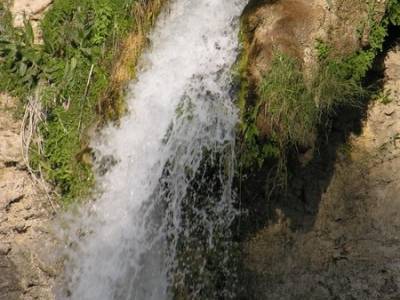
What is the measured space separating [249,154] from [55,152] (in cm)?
172

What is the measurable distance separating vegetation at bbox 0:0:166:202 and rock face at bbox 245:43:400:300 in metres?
1.57

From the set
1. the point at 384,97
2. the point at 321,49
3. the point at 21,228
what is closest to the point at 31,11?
the point at 21,228

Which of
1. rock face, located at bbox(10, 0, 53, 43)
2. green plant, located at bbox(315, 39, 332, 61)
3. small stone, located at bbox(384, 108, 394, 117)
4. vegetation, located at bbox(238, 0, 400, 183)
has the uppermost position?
rock face, located at bbox(10, 0, 53, 43)

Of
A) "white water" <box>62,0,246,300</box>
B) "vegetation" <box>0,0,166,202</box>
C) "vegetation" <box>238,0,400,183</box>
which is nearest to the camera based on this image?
Answer: "vegetation" <box>238,0,400,183</box>

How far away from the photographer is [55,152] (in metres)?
5.38

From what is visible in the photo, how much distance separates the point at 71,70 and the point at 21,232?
55.6 inches

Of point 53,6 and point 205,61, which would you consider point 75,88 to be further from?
point 205,61

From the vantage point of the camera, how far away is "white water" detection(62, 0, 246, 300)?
4828 millimetres

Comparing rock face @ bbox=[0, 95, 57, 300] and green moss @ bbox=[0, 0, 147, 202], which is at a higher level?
green moss @ bbox=[0, 0, 147, 202]

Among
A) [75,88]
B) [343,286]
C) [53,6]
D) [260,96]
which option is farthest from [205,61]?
[343,286]

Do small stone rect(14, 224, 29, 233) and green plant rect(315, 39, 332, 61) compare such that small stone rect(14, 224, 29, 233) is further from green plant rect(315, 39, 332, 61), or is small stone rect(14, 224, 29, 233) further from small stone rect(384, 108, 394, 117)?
small stone rect(384, 108, 394, 117)

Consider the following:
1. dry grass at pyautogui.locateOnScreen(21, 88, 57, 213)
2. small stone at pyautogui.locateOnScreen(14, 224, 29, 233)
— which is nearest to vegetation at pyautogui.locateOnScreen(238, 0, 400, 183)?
dry grass at pyautogui.locateOnScreen(21, 88, 57, 213)

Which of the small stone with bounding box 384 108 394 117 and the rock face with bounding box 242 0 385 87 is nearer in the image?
the rock face with bounding box 242 0 385 87

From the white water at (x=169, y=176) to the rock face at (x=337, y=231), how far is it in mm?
347
